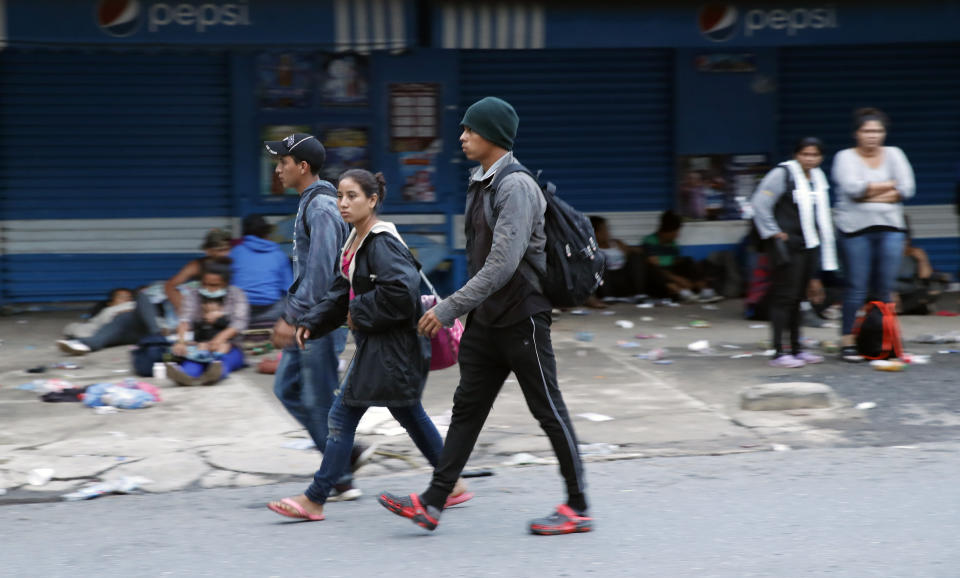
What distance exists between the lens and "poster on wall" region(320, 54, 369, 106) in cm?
1123

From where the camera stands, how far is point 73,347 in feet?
30.4

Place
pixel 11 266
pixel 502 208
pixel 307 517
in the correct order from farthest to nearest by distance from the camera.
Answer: pixel 11 266 → pixel 307 517 → pixel 502 208

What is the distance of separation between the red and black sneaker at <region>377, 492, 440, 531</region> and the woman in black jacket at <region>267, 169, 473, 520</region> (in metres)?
0.33

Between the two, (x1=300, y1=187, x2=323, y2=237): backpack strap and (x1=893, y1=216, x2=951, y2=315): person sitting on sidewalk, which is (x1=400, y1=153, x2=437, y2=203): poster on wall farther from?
(x1=300, y1=187, x2=323, y2=237): backpack strap

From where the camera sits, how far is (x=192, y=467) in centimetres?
619

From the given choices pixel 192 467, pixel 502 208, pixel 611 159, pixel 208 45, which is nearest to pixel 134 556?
pixel 192 467

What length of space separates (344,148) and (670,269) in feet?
10.9

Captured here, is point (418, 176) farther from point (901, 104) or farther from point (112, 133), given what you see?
point (901, 104)

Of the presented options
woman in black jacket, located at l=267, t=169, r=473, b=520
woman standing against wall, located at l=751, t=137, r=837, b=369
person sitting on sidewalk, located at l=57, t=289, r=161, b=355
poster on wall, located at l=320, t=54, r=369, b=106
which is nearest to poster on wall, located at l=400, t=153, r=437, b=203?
poster on wall, located at l=320, t=54, r=369, b=106

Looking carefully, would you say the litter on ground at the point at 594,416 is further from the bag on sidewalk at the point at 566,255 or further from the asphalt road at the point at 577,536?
the bag on sidewalk at the point at 566,255

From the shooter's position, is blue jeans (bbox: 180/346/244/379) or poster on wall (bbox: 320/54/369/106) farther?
poster on wall (bbox: 320/54/369/106)

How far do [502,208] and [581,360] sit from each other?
4.46m

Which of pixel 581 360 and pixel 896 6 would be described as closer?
pixel 581 360

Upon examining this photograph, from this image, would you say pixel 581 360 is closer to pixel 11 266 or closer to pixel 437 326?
pixel 437 326
